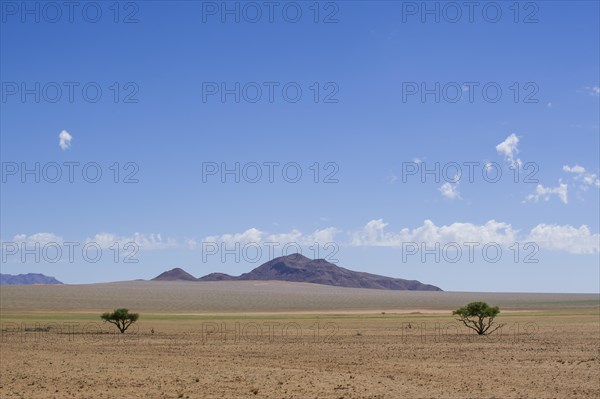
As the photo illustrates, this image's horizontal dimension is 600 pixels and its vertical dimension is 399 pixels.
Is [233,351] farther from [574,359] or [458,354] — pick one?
[574,359]

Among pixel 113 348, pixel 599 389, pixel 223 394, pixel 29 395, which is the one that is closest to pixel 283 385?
pixel 223 394

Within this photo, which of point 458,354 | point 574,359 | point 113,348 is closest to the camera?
point 574,359

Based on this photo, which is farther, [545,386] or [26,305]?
[26,305]

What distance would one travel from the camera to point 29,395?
2220cm

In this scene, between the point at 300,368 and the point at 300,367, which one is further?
the point at 300,367

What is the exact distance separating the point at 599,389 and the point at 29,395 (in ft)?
58.4

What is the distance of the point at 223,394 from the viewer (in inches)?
877

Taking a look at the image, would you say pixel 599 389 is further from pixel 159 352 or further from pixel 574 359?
pixel 159 352

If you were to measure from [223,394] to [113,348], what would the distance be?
18893 millimetres

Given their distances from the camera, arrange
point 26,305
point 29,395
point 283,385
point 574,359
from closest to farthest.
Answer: point 29,395
point 283,385
point 574,359
point 26,305

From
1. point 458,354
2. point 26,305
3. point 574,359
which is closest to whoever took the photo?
point 574,359

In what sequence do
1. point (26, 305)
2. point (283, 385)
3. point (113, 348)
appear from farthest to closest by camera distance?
1. point (26, 305)
2. point (113, 348)
3. point (283, 385)

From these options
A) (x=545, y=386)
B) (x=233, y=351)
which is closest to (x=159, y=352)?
(x=233, y=351)

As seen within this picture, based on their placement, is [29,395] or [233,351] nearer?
[29,395]
